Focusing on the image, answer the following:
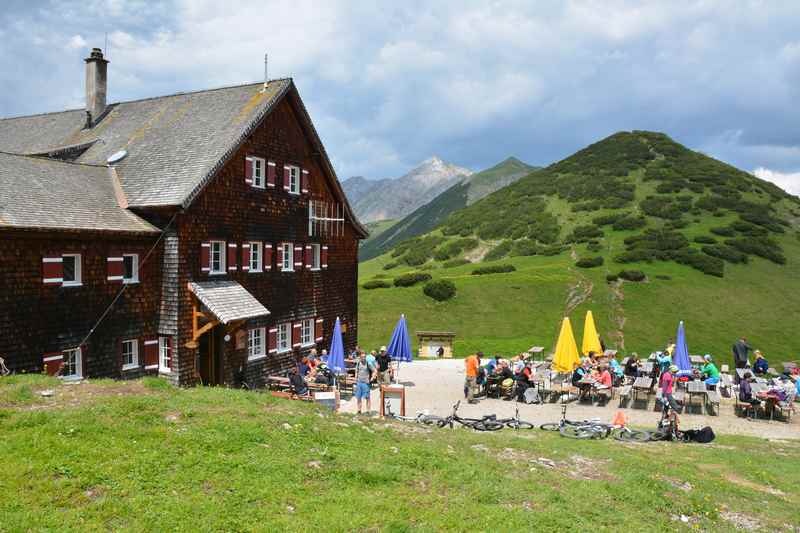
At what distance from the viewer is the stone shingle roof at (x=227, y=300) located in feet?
73.3

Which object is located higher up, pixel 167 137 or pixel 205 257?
pixel 167 137

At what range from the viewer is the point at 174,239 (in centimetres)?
2236

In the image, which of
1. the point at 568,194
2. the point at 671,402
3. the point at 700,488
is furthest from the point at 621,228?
the point at 700,488

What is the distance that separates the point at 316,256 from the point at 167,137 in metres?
9.38

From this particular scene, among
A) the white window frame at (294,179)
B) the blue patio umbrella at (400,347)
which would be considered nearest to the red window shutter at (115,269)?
the white window frame at (294,179)

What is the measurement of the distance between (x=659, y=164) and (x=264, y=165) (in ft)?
255

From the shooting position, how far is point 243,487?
10312mm

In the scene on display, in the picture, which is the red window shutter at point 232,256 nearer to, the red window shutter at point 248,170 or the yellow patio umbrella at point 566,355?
the red window shutter at point 248,170

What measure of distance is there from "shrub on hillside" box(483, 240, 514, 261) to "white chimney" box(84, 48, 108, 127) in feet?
153

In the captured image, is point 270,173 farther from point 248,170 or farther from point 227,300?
point 227,300

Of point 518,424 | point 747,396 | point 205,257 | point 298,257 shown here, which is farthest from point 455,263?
point 518,424

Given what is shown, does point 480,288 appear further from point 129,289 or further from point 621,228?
point 129,289

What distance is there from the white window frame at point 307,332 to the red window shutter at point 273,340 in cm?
232

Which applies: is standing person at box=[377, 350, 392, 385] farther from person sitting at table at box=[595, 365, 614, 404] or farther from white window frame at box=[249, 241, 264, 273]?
person sitting at table at box=[595, 365, 614, 404]
